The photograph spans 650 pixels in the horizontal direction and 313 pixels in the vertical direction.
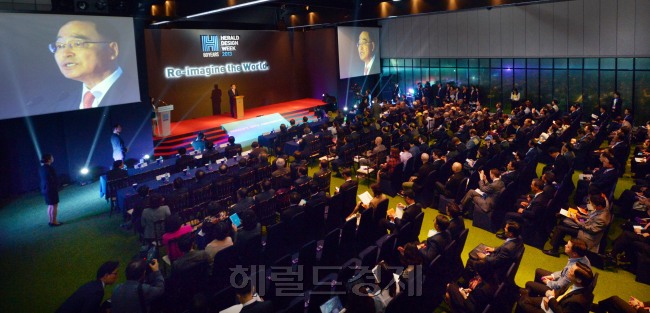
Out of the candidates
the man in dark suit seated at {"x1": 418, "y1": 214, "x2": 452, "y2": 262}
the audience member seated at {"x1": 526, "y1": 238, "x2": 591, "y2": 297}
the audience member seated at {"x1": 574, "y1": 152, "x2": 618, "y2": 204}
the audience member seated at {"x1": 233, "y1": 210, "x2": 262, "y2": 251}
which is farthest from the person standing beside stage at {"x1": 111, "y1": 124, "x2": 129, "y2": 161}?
the audience member seated at {"x1": 574, "y1": 152, "x2": 618, "y2": 204}

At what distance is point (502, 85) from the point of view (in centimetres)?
1991

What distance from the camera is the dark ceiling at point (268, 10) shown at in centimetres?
1199

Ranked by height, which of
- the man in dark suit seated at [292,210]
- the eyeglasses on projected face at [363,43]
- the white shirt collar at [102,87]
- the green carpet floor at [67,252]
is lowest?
the green carpet floor at [67,252]

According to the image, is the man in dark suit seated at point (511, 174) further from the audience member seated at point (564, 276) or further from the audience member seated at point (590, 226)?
the audience member seated at point (564, 276)

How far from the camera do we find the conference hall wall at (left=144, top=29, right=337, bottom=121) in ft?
54.6

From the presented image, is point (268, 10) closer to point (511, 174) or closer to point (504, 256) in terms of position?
point (511, 174)

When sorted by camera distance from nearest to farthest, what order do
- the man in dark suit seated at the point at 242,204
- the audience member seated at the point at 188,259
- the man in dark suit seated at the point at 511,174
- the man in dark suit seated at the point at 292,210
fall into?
the audience member seated at the point at 188,259 < the man in dark suit seated at the point at 292,210 < the man in dark suit seated at the point at 242,204 < the man in dark suit seated at the point at 511,174

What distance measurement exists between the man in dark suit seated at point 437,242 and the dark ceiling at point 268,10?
25.7 ft

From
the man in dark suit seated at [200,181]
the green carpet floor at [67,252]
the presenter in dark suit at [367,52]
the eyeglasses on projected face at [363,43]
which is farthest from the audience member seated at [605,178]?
the presenter in dark suit at [367,52]

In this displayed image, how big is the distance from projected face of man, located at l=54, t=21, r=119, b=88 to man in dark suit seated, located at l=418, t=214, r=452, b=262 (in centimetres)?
999

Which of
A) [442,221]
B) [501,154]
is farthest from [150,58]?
[442,221]

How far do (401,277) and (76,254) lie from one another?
5790 millimetres

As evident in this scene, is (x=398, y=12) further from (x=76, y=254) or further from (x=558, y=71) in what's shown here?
(x=76, y=254)

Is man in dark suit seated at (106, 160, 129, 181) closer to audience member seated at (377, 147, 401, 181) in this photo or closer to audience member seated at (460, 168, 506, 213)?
audience member seated at (377, 147, 401, 181)
